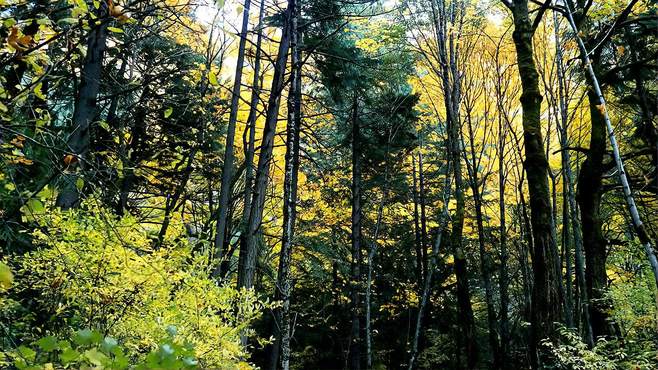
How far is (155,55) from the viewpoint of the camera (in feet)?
31.0

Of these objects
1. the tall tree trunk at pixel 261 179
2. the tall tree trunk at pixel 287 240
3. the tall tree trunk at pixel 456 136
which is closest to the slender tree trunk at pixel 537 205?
the tall tree trunk at pixel 287 240

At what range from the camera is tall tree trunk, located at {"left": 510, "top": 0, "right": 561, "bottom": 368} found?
465cm

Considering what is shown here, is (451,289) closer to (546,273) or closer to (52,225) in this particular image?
(546,273)

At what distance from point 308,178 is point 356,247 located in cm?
286

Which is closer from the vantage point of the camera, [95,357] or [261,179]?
[95,357]

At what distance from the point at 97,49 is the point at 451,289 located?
14.1 meters

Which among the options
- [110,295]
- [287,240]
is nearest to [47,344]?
[110,295]

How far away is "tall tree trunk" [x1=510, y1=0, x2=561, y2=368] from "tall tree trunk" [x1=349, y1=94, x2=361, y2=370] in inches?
272

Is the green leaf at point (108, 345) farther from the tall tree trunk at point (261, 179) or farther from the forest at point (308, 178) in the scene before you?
the tall tree trunk at point (261, 179)

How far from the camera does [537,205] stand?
15.9 ft

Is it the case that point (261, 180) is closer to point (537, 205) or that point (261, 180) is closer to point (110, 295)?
point (110, 295)

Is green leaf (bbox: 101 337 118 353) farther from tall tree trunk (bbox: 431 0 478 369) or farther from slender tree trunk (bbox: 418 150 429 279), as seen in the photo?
slender tree trunk (bbox: 418 150 429 279)

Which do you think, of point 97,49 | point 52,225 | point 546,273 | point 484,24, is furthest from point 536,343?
point 484,24

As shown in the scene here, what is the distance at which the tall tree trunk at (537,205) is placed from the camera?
4648 mm
